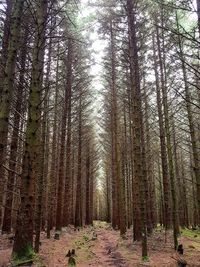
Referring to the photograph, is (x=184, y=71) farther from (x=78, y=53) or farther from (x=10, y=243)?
(x=10, y=243)

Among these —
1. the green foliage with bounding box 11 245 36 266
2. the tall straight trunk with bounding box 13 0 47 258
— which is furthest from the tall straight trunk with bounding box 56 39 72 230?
the green foliage with bounding box 11 245 36 266

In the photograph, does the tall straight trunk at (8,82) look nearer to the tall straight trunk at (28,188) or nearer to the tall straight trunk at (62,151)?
the tall straight trunk at (28,188)

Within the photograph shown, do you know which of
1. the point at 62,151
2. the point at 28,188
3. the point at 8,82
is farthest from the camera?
the point at 62,151

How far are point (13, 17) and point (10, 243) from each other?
24.8ft

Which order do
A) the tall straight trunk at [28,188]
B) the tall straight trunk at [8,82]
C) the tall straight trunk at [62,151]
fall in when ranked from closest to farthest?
the tall straight trunk at [8,82] < the tall straight trunk at [28,188] < the tall straight trunk at [62,151]

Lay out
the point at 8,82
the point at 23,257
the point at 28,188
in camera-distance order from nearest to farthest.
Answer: the point at 8,82
the point at 23,257
the point at 28,188

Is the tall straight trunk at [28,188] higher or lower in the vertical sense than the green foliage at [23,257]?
higher

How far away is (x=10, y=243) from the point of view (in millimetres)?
10625

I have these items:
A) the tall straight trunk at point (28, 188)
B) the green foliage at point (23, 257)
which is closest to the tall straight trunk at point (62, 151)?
the tall straight trunk at point (28, 188)

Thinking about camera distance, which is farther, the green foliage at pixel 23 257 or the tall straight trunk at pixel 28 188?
the tall straight trunk at pixel 28 188

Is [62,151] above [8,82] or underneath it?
above

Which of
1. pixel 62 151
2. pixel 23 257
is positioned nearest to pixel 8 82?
pixel 23 257

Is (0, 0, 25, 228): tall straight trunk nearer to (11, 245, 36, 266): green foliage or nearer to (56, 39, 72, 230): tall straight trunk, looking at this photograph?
(11, 245, 36, 266): green foliage

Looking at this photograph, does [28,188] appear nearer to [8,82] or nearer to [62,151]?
[8,82]
